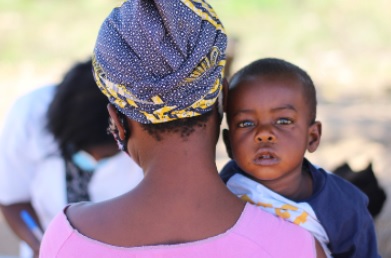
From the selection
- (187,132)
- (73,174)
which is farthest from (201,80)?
(73,174)

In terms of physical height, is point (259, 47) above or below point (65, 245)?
below

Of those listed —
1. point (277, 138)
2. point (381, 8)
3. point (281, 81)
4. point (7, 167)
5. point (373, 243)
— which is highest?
point (281, 81)

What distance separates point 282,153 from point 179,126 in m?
0.43

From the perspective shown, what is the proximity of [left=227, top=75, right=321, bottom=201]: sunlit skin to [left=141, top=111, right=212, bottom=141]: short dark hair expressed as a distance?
0.33m

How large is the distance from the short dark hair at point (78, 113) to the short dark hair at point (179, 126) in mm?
989

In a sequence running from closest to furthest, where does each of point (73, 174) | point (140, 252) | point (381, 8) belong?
point (140, 252) → point (73, 174) → point (381, 8)

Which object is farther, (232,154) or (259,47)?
(259,47)

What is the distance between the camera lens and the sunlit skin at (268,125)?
2.07 m

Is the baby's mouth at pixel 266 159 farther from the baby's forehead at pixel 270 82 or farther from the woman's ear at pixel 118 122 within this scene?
the woman's ear at pixel 118 122

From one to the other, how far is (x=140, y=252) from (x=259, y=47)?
33.0 ft

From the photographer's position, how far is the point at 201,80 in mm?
1739

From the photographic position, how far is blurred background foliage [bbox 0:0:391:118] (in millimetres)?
10703

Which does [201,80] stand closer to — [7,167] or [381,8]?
[7,167]

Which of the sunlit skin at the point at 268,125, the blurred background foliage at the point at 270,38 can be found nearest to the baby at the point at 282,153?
the sunlit skin at the point at 268,125
